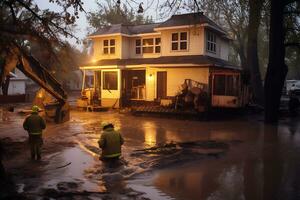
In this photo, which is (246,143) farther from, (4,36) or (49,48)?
(4,36)

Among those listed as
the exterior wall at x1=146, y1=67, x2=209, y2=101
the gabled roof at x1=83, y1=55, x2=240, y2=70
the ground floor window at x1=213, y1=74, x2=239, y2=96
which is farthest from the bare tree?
the exterior wall at x1=146, y1=67, x2=209, y2=101

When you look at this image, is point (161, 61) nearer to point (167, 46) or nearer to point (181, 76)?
point (181, 76)

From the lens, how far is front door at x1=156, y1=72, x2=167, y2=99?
32.4m

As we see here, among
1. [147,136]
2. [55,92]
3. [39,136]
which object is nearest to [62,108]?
[55,92]

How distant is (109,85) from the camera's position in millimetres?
34719

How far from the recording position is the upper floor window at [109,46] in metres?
35.7

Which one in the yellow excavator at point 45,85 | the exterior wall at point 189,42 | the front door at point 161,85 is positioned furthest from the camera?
the front door at point 161,85

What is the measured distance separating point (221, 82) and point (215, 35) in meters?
6.72

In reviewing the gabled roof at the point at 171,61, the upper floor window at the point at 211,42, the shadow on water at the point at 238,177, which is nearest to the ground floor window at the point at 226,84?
the gabled roof at the point at 171,61

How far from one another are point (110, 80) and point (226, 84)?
1157cm

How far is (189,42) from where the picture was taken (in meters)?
31.7

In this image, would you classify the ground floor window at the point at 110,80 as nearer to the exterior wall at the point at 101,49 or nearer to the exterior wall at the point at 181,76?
the exterior wall at the point at 101,49

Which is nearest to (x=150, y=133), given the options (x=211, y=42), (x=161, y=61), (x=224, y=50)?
(x=161, y=61)

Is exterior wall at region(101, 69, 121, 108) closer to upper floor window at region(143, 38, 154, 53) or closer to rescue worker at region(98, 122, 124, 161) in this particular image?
upper floor window at region(143, 38, 154, 53)
